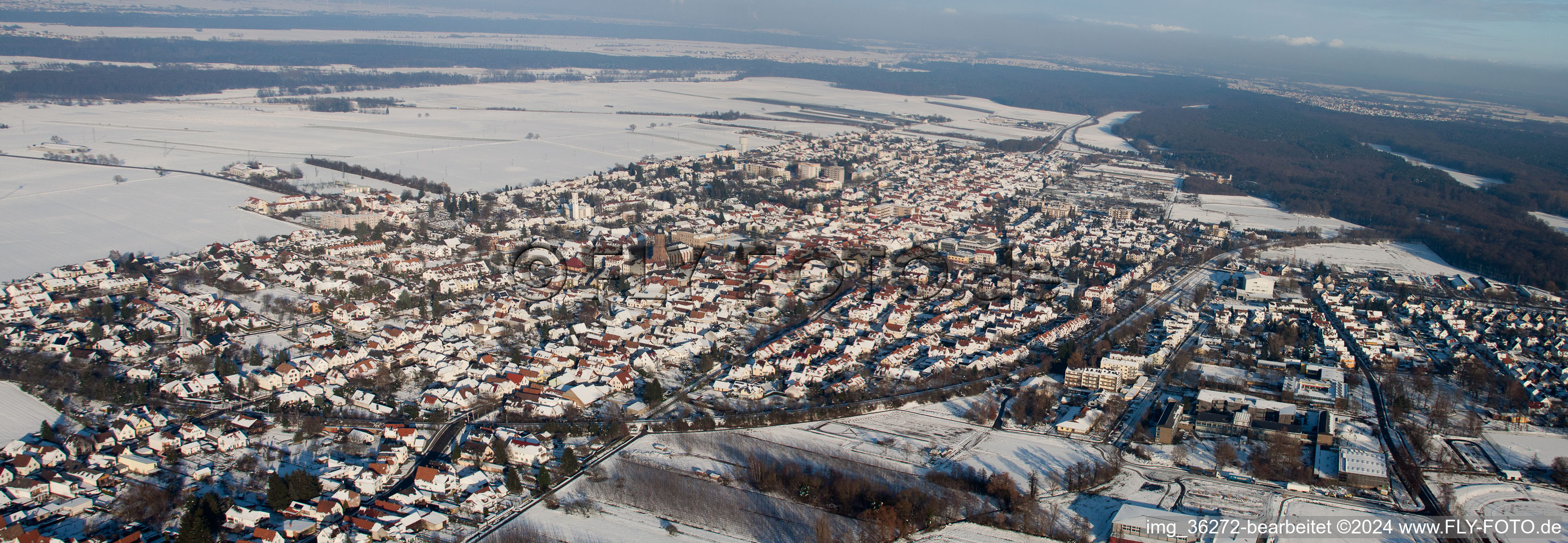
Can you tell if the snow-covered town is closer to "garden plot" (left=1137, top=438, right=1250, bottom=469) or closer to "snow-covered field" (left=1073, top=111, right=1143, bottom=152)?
"garden plot" (left=1137, top=438, right=1250, bottom=469)

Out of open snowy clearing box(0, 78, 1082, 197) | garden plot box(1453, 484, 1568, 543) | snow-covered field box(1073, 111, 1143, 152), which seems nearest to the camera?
garden plot box(1453, 484, 1568, 543)

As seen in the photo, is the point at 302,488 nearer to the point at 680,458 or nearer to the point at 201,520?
the point at 201,520

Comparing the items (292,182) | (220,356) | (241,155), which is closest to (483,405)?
(220,356)

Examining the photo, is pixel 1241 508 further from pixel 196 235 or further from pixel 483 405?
pixel 196 235

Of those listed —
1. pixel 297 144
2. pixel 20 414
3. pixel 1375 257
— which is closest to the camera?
pixel 20 414

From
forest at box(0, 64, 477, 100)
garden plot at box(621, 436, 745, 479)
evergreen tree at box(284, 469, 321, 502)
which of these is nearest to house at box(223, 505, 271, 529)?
evergreen tree at box(284, 469, 321, 502)

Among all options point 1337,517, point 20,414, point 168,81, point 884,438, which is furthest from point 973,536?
point 168,81
